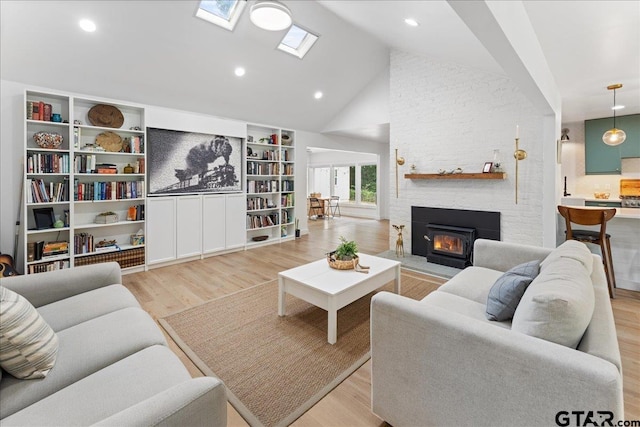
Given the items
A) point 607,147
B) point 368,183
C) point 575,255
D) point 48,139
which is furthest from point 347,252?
point 368,183

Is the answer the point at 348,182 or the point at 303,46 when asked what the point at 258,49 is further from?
the point at 348,182

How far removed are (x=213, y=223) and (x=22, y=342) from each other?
3952 mm

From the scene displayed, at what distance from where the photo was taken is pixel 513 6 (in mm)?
1824

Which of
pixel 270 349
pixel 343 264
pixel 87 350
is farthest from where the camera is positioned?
pixel 343 264

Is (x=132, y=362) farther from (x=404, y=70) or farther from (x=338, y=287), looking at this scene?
(x=404, y=70)

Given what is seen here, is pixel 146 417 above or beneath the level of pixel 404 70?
beneath

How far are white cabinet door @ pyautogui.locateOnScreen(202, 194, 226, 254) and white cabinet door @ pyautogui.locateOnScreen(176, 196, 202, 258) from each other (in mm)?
90

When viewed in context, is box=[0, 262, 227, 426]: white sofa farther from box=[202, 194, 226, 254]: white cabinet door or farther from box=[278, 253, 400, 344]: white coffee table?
box=[202, 194, 226, 254]: white cabinet door

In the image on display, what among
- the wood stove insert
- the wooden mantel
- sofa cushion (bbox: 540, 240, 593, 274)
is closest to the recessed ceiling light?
the wooden mantel

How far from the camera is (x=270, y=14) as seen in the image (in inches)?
118

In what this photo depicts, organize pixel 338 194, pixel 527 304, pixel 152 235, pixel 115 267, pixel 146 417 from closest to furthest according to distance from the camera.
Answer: pixel 146 417 < pixel 527 304 < pixel 115 267 < pixel 152 235 < pixel 338 194

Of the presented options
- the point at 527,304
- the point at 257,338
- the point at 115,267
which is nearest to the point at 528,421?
the point at 527,304

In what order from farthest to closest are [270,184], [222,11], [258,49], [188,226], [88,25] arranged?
[270,184]
[188,226]
[258,49]
[222,11]
[88,25]

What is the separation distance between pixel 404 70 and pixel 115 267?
5.02 m
